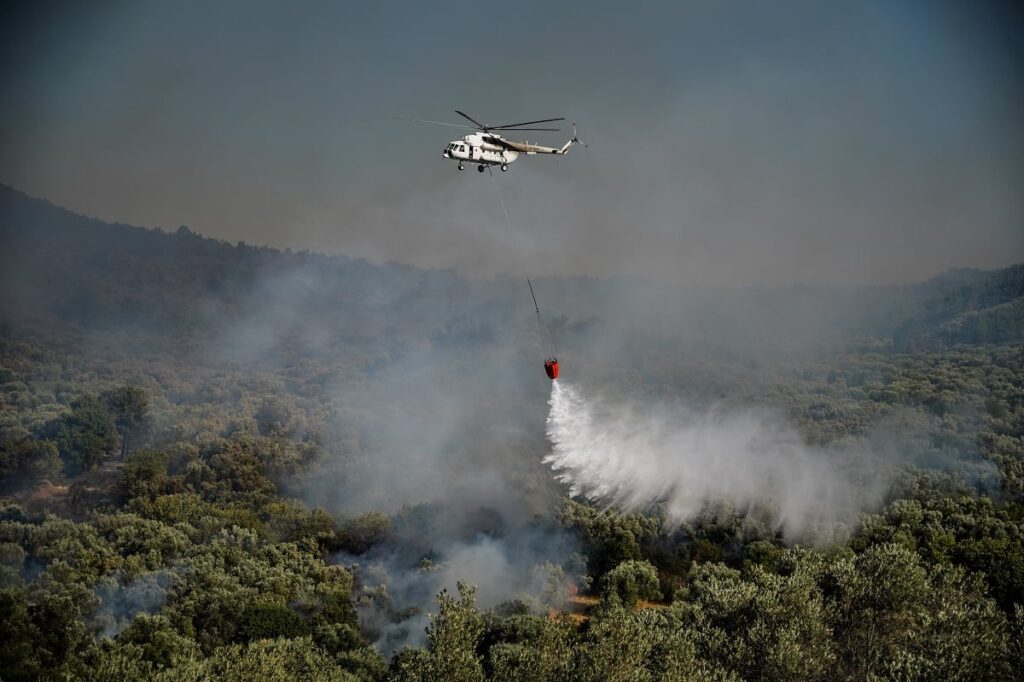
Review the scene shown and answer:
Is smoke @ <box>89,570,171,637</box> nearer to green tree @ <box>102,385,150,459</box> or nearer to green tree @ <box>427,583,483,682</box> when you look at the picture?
green tree @ <box>427,583,483,682</box>

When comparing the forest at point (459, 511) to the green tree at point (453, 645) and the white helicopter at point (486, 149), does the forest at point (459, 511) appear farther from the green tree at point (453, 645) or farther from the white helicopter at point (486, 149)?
the white helicopter at point (486, 149)

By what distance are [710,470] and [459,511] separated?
98.3ft

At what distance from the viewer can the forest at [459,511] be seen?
34688mm

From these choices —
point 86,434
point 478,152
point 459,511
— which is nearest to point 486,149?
point 478,152

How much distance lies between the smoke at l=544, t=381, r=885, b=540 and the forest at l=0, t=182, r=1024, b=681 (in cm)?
178

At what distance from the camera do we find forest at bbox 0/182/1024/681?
34688 millimetres

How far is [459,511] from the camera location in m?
74.4

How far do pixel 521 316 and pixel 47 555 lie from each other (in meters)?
142

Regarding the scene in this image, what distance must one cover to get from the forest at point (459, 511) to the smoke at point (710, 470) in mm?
1777

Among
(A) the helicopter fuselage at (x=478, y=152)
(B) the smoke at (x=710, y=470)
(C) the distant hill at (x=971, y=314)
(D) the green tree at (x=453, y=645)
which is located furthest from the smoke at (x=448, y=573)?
(C) the distant hill at (x=971, y=314)

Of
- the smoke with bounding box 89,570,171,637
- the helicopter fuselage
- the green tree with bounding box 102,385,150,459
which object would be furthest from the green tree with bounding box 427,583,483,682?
the green tree with bounding box 102,385,150,459

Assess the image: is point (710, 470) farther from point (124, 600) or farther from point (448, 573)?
point (124, 600)

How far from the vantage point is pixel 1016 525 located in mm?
58125

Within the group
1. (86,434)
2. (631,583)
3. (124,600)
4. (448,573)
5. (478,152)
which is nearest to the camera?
(478,152)
